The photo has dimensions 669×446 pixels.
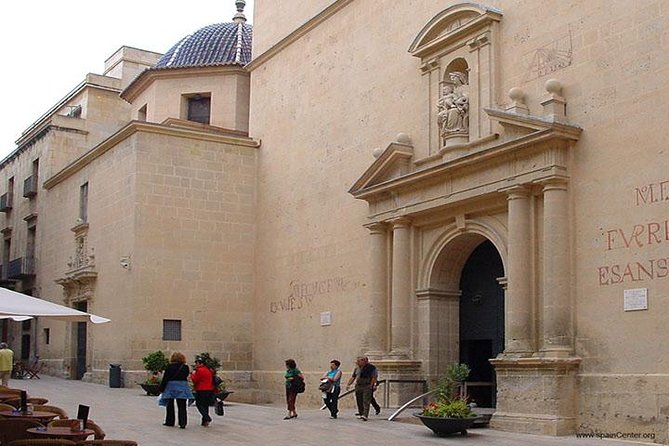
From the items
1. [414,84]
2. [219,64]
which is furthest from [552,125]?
[219,64]

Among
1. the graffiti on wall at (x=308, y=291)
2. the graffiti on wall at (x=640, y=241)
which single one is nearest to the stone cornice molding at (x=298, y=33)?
the graffiti on wall at (x=308, y=291)

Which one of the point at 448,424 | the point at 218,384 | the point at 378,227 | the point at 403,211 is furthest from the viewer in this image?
the point at 378,227

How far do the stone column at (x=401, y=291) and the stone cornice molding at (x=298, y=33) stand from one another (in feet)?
22.9

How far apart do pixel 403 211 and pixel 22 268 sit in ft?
73.3

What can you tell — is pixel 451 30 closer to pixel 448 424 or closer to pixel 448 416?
pixel 448 416

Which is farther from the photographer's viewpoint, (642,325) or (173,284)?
(173,284)

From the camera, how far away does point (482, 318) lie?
61.6 feet

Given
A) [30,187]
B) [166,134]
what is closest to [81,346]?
[166,134]

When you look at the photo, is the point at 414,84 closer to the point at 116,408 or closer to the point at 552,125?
the point at 552,125

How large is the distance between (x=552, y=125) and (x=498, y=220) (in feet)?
8.31

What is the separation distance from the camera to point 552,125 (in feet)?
50.5

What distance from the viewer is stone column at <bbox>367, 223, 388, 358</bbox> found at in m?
19.9

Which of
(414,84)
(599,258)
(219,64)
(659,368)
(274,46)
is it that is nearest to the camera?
(659,368)

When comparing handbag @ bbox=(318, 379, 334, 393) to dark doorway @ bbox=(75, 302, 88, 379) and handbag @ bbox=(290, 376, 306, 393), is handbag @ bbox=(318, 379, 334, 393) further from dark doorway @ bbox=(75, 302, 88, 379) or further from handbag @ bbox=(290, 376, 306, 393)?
dark doorway @ bbox=(75, 302, 88, 379)
